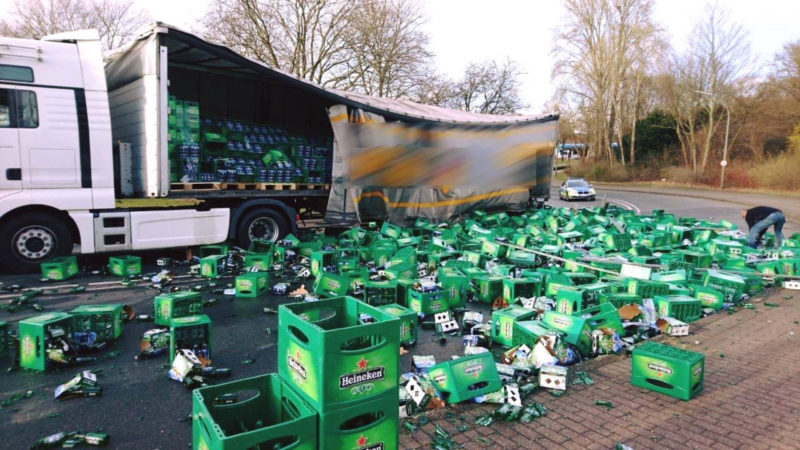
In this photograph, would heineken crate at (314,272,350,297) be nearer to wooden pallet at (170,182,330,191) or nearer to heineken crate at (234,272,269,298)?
heineken crate at (234,272,269,298)

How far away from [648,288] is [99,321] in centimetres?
700

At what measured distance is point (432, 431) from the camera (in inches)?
149

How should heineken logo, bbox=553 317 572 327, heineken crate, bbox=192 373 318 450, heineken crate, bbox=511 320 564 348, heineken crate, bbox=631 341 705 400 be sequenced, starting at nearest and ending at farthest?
heineken crate, bbox=192 373 318 450
heineken crate, bbox=631 341 705 400
heineken crate, bbox=511 320 564 348
heineken logo, bbox=553 317 572 327

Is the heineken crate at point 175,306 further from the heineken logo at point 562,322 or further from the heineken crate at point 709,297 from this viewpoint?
the heineken crate at point 709,297

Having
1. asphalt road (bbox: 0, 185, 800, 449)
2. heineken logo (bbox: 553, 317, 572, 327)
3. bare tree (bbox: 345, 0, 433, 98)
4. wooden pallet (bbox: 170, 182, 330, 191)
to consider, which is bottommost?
asphalt road (bbox: 0, 185, 800, 449)

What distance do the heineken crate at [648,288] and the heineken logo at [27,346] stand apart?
7.26 metres

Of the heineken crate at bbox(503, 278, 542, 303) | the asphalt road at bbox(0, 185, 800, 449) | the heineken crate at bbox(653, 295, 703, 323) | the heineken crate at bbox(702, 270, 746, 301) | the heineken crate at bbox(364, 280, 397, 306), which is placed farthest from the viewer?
the heineken crate at bbox(702, 270, 746, 301)

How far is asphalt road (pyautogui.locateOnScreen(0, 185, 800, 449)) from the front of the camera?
3797 mm

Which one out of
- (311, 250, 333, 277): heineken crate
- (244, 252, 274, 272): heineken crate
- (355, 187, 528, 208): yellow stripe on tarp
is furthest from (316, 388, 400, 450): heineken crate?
(355, 187, 528, 208): yellow stripe on tarp

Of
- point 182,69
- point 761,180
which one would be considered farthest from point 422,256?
point 761,180

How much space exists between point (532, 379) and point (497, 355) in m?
0.80

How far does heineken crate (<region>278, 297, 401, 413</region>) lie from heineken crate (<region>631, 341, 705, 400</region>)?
2.85 meters

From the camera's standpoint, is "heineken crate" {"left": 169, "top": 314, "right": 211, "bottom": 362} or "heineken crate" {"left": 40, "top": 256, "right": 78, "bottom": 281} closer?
"heineken crate" {"left": 169, "top": 314, "right": 211, "bottom": 362}

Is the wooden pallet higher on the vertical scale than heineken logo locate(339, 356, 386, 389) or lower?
higher
